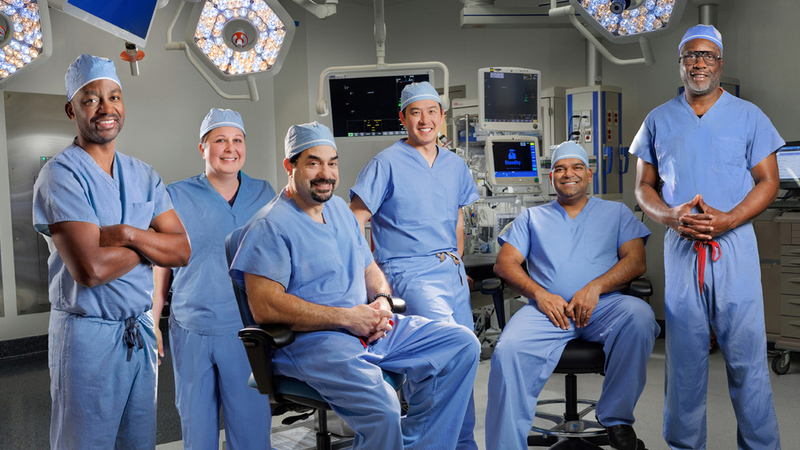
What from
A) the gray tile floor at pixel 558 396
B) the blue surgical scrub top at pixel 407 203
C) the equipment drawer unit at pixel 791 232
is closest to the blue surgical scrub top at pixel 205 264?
the blue surgical scrub top at pixel 407 203

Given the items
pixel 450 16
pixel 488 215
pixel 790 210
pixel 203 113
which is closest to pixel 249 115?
pixel 203 113

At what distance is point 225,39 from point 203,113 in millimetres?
3815

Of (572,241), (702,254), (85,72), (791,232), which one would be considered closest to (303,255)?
Result: (85,72)

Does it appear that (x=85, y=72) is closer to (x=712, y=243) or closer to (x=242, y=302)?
(x=242, y=302)

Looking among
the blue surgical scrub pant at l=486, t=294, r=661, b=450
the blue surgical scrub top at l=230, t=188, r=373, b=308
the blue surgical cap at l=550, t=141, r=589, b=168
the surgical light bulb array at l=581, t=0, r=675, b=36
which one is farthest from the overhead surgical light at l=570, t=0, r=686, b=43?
the blue surgical scrub top at l=230, t=188, r=373, b=308

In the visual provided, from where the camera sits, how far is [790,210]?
4.17 meters

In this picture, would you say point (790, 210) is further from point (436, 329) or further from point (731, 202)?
point (436, 329)

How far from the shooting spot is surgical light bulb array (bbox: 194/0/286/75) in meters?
2.58

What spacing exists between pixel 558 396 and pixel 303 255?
2321mm

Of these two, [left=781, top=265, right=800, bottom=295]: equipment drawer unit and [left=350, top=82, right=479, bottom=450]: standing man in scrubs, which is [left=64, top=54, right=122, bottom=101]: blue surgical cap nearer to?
[left=350, top=82, right=479, bottom=450]: standing man in scrubs

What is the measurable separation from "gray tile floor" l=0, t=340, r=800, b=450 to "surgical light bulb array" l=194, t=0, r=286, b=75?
1.87 m

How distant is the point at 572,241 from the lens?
2768mm

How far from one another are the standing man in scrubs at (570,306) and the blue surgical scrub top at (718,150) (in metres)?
0.33

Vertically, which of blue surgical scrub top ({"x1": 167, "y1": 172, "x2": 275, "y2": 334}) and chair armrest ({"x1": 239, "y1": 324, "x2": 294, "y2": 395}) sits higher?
blue surgical scrub top ({"x1": 167, "y1": 172, "x2": 275, "y2": 334})
